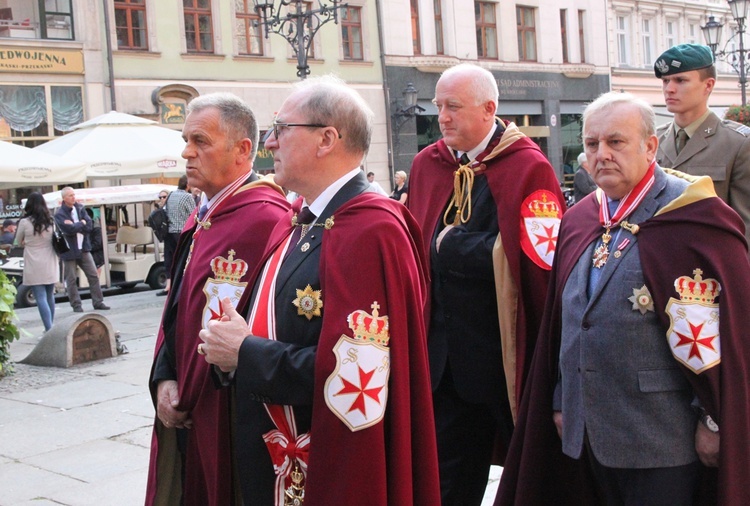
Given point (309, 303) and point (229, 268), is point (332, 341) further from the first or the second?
point (229, 268)

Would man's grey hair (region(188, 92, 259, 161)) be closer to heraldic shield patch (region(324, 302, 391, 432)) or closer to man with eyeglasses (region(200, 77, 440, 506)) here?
man with eyeglasses (region(200, 77, 440, 506))

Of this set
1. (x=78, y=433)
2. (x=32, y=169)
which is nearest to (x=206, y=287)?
(x=78, y=433)

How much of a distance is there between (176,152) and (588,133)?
1429cm

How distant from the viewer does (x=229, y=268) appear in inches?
144

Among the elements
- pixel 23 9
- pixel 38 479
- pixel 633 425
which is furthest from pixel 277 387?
pixel 23 9

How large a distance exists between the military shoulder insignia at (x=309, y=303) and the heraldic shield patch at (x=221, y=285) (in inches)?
31.0

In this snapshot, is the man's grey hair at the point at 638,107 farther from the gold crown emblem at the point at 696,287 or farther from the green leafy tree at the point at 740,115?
the green leafy tree at the point at 740,115

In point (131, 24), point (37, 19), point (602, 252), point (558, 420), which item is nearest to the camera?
point (602, 252)

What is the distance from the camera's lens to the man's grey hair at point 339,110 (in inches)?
117

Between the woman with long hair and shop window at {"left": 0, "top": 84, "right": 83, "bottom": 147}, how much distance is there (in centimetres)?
958

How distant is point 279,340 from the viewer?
2.92 metres

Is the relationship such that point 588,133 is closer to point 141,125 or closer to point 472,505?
point 472,505

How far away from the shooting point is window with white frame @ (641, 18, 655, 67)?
→ 135 ft

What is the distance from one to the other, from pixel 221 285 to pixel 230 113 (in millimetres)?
692
